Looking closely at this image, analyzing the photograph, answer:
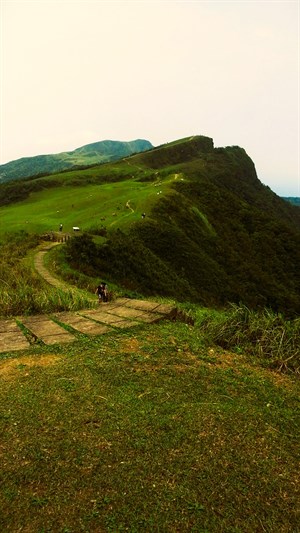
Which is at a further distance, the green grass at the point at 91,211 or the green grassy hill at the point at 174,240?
the green grass at the point at 91,211

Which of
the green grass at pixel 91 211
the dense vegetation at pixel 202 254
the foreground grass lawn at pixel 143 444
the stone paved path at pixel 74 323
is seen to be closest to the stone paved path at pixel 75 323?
the stone paved path at pixel 74 323

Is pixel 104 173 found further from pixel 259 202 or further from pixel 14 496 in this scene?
pixel 14 496

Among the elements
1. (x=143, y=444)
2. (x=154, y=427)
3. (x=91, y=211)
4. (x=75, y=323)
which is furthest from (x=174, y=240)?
(x=143, y=444)

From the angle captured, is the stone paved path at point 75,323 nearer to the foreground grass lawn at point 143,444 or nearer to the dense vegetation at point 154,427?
the dense vegetation at point 154,427

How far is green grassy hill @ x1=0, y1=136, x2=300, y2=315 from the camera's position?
93.5ft

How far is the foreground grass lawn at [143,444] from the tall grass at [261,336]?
0.57 m

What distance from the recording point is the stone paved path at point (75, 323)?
5695mm

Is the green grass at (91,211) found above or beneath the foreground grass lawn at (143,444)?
above

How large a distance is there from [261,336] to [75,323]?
3.13 meters

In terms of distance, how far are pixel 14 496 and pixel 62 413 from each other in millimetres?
999

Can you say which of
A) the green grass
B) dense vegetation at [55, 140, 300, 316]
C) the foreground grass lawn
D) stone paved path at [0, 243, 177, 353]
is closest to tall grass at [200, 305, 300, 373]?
the foreground grass lawn

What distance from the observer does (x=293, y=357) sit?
220 inches

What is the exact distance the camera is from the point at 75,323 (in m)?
6.46

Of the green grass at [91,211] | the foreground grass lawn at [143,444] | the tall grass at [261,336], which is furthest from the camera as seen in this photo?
the green grass at [91,211]
